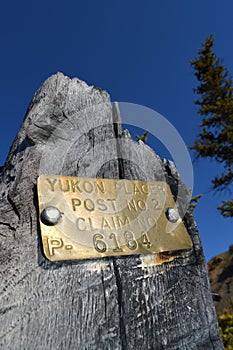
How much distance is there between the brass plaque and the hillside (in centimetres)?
1166

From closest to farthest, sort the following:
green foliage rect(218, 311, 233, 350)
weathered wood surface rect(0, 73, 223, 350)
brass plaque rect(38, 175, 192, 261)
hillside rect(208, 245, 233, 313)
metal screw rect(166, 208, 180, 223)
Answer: weathered wood surface rect(0, 73, 223, 350), brass plaque rect(38, 175, 192, 261), metal screw rect(166, 208, 180, 223), green foliage rect(218, 311, 233, 350), hillside rect(208, 245, 233, 313)

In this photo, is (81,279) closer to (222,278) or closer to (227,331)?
(227,331)

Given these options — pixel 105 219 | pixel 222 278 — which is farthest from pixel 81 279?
pixel 222 278

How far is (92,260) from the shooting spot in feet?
3.74

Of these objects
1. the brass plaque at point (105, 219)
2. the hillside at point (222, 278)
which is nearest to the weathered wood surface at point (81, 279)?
the brass plaque at point (105, 219)

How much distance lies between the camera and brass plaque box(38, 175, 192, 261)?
1.13 meters

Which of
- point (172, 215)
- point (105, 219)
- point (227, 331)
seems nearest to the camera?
point (105, 219)

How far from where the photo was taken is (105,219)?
124 centimetres

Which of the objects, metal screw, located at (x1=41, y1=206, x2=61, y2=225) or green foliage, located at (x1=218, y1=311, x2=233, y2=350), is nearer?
metal screw, located at (x1=41, y1=206, x2=61, y2=225)

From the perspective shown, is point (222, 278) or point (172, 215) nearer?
point (172, 215)

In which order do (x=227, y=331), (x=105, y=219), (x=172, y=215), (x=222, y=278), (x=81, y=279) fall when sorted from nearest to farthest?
(x=81, y=279) → (x=105, y=219) → (x=172, y=215) → (x=227, y=331) → (x=222, y=278)

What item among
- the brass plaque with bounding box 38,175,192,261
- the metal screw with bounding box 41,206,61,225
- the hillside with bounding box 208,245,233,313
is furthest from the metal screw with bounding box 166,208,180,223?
the hillside with bounding box 208,245,233,313

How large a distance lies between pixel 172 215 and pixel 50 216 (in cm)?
63

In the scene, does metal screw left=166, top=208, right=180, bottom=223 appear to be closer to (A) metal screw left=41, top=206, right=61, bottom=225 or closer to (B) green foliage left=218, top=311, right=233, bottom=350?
(A) metal screw left=41, top=206, right=61, bottom=225
